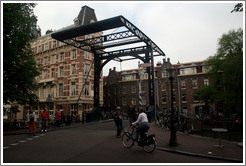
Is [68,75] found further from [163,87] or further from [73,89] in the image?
[163,87]

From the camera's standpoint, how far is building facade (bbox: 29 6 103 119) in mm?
30047

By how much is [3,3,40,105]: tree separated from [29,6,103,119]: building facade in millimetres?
13717

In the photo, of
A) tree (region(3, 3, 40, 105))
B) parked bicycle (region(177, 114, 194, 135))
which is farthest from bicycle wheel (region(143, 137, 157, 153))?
tree (region(3, 3, 40, 105))

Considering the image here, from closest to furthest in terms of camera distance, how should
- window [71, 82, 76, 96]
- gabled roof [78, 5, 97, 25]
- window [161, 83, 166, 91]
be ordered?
window [71, 82, 76, 96]
gabled roof [78, 5, 97, 25]
window [161, 83, 166, 91]

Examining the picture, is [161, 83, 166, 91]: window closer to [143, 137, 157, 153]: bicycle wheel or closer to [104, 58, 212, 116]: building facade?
[104, 58, 212, 116]: building facade

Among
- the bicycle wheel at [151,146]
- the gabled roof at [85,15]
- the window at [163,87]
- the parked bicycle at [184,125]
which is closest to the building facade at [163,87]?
the window at [163,87]

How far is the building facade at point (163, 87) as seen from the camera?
40406 millimetres

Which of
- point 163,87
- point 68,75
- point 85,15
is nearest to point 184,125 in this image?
point 68,75

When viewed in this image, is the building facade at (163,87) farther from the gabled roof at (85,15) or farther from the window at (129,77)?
the gabled roof at (85,15)

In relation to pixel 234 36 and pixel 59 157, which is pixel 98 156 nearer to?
pixel 59 157

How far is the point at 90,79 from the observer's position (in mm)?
31219

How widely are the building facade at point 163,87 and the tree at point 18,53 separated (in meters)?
23.7

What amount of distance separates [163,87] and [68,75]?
21126 mm

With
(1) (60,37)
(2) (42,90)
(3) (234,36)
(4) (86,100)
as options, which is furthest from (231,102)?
(2) (42,90)
